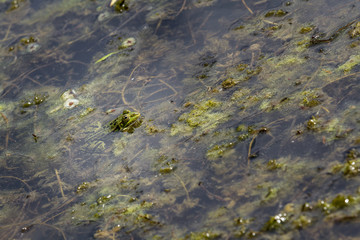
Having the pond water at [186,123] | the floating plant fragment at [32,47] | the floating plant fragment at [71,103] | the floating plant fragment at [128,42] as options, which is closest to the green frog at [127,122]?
the pond water at [186,123]

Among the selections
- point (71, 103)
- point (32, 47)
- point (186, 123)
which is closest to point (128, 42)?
point (71, 103)

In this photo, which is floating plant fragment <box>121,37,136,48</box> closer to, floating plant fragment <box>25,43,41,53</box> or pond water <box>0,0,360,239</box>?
pond water <box>0,0,360,239</box>

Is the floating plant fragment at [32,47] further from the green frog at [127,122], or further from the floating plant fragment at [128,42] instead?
the green frog at [127,122]

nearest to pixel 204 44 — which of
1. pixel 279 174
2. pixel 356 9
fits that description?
pixel 356 9

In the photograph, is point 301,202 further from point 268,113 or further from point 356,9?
point 356,9

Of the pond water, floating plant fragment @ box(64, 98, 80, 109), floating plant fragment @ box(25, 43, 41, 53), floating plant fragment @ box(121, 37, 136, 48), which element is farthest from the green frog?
floating plant fragment @ box(25, 43, 41, 53)
